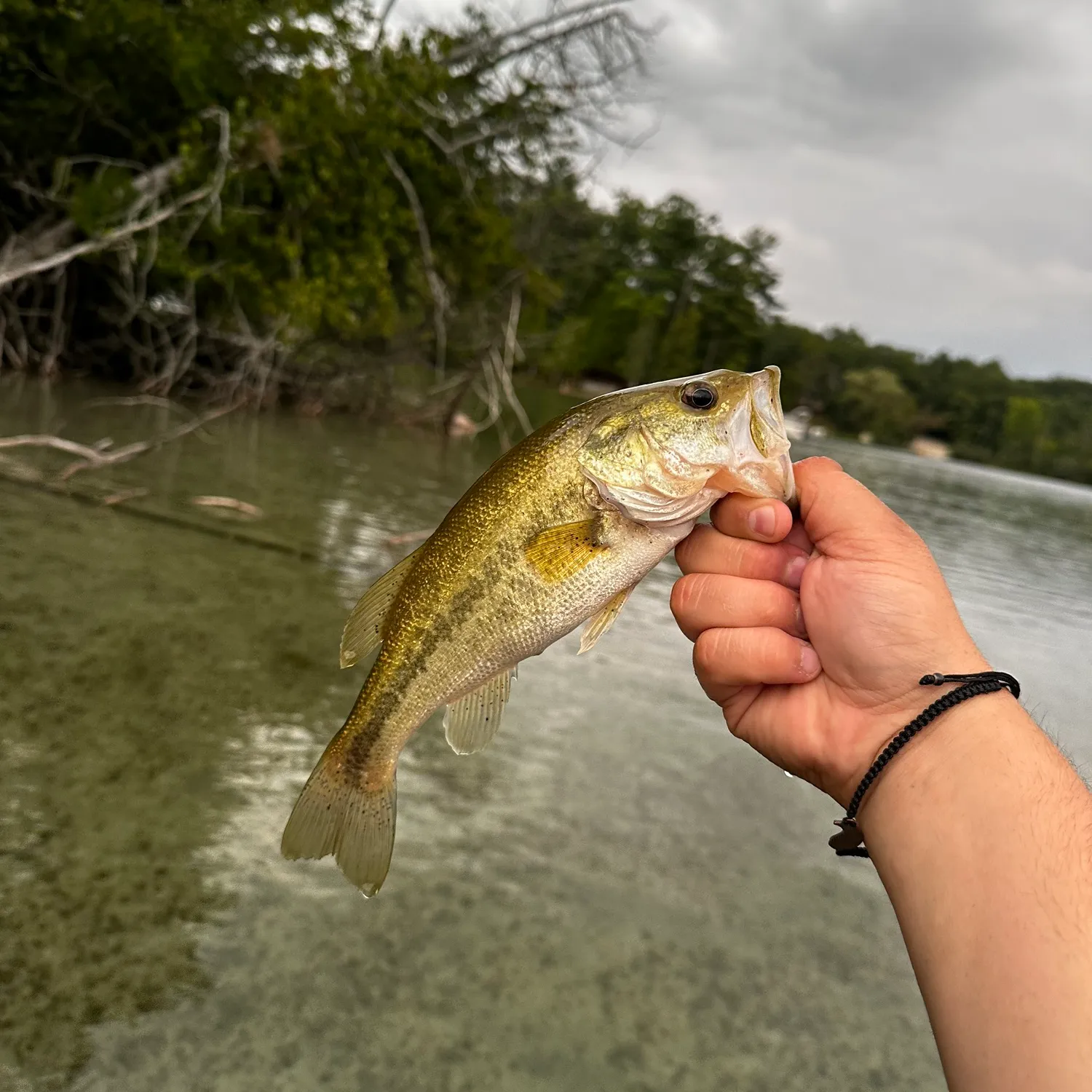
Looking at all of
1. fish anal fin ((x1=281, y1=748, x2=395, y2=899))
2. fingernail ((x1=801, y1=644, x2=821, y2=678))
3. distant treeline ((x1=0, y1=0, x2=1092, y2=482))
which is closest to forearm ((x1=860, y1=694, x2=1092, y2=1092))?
fingernail ((x1=801, y1=644, x2=821, y2=678))

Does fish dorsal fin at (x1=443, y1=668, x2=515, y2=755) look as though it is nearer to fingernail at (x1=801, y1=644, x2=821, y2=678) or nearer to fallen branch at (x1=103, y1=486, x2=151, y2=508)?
fingernail at (x1=801, y1=644, x2=821, y2=678)

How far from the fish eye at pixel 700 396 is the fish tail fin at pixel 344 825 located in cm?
124

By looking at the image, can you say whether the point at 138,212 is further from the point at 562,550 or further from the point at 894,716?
the point at 894,716

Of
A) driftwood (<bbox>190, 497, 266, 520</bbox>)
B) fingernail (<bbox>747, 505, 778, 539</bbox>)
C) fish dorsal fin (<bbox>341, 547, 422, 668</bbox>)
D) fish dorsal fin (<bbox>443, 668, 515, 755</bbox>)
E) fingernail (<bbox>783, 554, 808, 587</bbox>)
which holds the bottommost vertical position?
driftwood (<bbox>190, 497, 266, 520</bbox>)

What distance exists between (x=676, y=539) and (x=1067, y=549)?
22.0 metres

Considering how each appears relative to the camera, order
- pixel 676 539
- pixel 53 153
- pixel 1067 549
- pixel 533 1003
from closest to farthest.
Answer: pixel 676 539 → pixel 533 1003 → pixel 53 153 → pixel 1067 549

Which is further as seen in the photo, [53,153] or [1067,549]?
[1067,549]

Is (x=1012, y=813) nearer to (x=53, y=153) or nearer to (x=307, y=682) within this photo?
(x=307, y=682)

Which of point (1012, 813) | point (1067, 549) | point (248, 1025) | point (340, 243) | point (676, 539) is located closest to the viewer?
point (1012, 813)

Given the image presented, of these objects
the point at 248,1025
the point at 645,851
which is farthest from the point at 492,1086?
the point at 645,851

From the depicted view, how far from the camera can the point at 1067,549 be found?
792 inches

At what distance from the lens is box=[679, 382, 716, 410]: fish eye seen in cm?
205

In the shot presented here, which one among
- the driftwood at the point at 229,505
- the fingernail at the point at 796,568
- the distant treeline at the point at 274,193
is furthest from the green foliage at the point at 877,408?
the fingernail at the point at 796,568

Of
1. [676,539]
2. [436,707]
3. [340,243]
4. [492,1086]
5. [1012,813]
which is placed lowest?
[492,1086]
